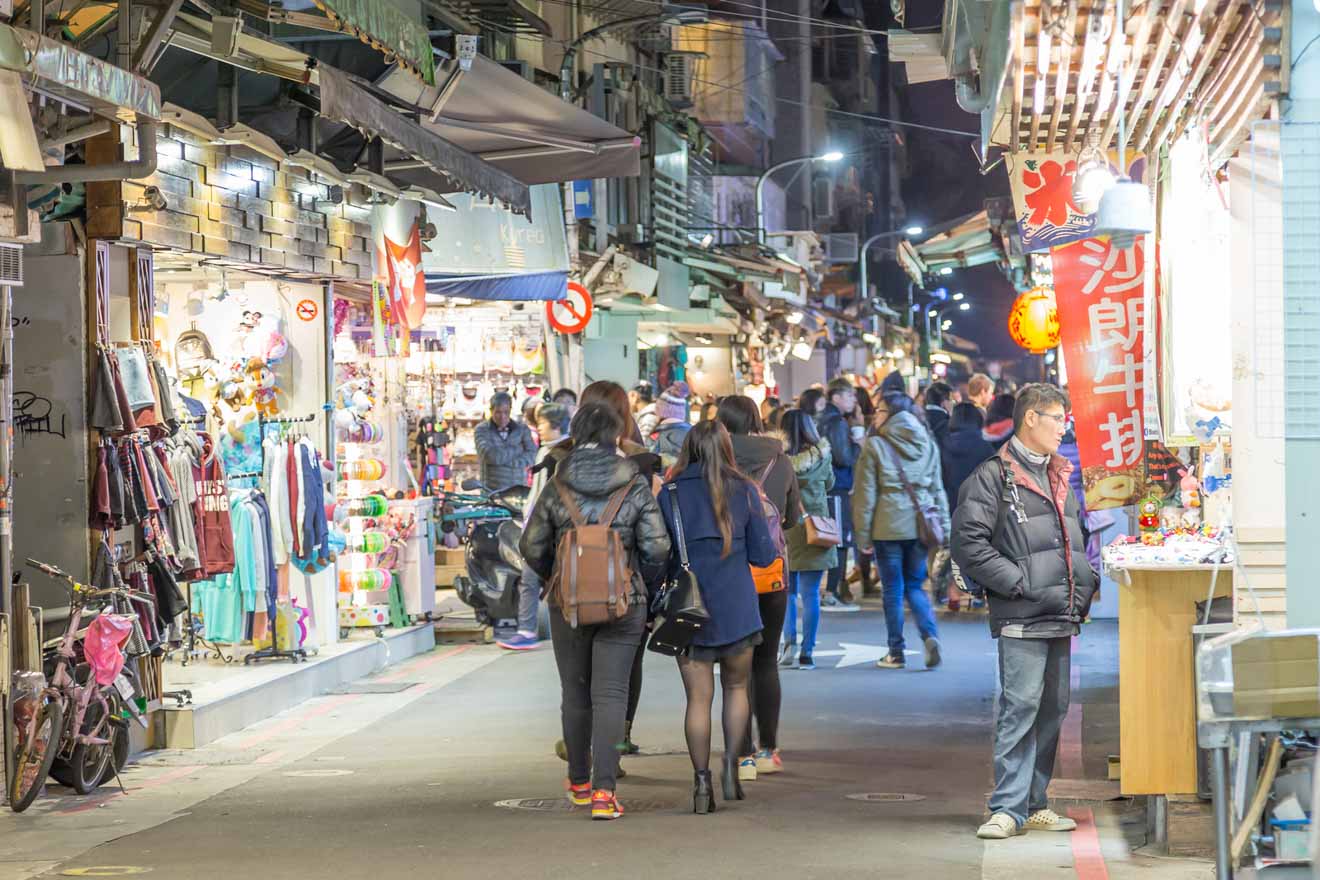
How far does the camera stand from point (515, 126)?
46.6ft

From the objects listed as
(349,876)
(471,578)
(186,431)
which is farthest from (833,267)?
(349,876)

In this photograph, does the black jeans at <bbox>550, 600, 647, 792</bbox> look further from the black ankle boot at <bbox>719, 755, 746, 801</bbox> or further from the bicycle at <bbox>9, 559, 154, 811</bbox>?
the bicycle at <bbox>9, 559, 154, 811</bbox>

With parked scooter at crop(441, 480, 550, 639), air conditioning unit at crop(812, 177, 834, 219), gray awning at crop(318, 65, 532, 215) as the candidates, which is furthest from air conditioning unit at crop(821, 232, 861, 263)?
gray awning at crop(318, 65, 532, 215)

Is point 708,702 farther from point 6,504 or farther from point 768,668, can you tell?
point 6,504

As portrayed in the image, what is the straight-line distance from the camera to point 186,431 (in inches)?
454

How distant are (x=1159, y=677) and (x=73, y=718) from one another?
5504mm

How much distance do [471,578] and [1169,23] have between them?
35.3ft

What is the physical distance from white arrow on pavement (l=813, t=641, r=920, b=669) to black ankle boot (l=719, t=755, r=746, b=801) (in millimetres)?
4962

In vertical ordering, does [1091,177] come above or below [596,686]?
above

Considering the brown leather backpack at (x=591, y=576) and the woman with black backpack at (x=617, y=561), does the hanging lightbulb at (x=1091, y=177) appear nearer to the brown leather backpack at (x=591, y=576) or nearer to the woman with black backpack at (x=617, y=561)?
the woman with black backpack at (x=617, y=561)

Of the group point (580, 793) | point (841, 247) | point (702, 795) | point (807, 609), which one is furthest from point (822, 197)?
point (702, 795)

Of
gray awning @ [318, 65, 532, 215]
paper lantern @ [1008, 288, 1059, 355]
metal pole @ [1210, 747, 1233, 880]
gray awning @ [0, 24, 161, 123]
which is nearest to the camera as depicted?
metal pole @ [1210, 747, 1233, 880]

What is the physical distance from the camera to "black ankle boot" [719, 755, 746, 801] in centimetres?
895

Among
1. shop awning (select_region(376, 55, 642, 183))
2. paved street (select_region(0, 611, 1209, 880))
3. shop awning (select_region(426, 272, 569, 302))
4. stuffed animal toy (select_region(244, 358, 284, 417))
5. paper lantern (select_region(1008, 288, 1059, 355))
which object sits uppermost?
shop awning (select_region(376, 55, 642, 183))
